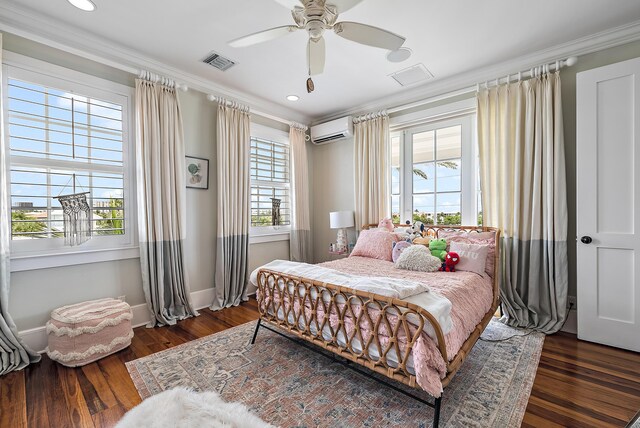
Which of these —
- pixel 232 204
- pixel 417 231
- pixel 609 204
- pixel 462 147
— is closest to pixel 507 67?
pixel 462 147

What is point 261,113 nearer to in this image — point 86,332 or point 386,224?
point 386,224

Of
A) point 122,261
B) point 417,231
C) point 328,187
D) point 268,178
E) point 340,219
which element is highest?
point 268,178

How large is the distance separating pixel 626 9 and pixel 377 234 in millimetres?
2743

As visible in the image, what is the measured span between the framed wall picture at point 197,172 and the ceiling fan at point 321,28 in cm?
173

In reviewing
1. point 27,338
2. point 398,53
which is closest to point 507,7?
point 398,53

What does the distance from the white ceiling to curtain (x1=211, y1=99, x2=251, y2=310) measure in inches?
21.0

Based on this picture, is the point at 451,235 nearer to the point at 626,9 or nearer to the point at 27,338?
the point at 626,9

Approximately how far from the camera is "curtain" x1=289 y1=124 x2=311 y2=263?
14.2ft

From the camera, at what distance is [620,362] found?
2125 millimetres

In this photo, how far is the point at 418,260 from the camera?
267 centimetres

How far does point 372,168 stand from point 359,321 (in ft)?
8.58

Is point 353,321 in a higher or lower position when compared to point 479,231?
lower

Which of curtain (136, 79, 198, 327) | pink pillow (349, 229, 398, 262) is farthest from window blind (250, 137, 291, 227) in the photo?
pink pillow (349, 229, 398, 262)

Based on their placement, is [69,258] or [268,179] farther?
[268,179]
